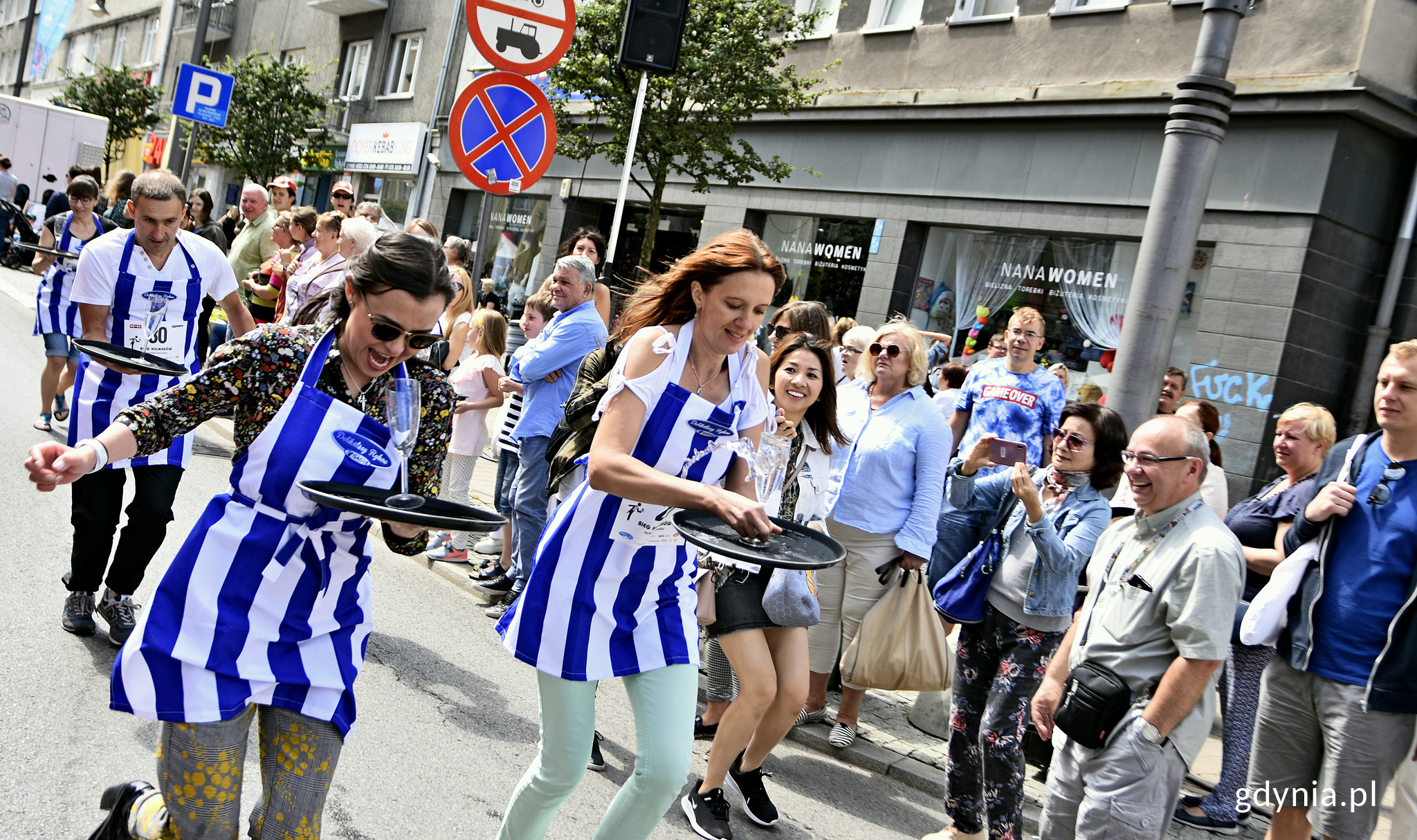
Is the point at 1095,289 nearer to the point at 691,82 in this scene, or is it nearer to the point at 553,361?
the point at 691,82

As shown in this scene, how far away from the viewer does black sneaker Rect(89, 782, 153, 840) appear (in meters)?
2.46

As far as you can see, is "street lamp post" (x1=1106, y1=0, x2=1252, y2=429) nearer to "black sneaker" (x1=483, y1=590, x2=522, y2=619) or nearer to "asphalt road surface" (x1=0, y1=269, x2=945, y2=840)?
"asphalt road surface" (x1=0, y1=269, x2=945, y2=840)

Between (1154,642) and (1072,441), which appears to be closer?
(1154,642)

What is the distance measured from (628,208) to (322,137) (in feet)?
36.3

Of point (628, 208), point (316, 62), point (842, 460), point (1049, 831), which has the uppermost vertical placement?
point (316, 62)

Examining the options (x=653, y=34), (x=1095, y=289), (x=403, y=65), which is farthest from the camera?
(x=403, y=65)

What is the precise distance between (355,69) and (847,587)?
2651cm

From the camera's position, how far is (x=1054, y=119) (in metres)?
12.4

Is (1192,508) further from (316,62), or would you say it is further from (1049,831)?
(316,62)

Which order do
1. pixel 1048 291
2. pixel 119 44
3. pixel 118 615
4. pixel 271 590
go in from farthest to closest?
pixel 119 44 → pixel 1048 291 → pixel 118 615 → pixel 271 590

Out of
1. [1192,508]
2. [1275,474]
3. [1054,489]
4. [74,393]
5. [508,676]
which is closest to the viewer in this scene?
[1192,508]

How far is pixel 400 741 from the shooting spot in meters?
4.29

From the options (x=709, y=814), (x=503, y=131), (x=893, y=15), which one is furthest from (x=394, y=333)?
(x=893, y=15)

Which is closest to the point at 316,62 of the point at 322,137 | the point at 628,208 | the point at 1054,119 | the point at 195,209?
the point at 322,137
